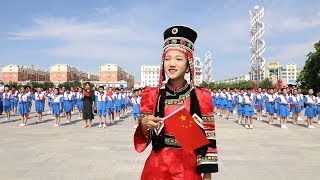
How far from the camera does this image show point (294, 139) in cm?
→ 1120

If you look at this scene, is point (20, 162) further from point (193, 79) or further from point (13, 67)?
point (13, 67)

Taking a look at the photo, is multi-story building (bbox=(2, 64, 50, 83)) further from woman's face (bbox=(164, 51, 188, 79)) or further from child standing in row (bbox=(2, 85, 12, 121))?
woman's face (bbox=(164, 51, 188, 79))

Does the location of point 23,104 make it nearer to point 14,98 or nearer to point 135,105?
point 135,105

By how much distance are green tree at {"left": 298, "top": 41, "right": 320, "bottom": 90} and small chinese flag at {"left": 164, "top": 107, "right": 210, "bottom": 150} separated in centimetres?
3974

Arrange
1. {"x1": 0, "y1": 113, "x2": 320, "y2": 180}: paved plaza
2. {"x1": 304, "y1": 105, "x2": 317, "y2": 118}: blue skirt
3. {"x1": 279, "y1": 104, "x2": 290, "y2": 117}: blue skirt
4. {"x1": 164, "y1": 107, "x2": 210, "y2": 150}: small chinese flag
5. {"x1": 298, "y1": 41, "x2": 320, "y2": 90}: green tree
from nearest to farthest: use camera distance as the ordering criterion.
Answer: {"x1": 164, "y1": 107, "x2": 210, "y2": 150}: small chinese flag
{"x1": 0, "y1": 113, "x2": 320, "y2": 180}: paved plaza
{"x1": 279, "y1": 104, "x2": 290, "y2": 117}: blue skirt
{"x1": 304, "y1": 105, "x2": 317, "y2": 118}: blue skirt
{"x1": 298, "y1": 41, "x2": 320, "y2": 90}: green tree

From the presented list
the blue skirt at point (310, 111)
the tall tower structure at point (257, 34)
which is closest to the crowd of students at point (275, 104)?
the blue skirt at point (310, 111)

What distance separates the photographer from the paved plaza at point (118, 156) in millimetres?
6418

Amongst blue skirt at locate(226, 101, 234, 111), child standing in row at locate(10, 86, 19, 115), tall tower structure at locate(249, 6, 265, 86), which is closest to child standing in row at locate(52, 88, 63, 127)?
child standing in row at locate(10, 86, 19, 115)

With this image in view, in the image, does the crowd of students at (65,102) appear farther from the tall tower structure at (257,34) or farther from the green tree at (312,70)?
the tall tower structure at (257,34)

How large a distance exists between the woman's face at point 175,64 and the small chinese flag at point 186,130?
338 millimetres

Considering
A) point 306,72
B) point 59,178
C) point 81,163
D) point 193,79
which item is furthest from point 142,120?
point 306,72

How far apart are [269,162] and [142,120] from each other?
18.3 feet

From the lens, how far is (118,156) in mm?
8148

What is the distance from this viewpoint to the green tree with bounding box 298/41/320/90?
39750 mm
